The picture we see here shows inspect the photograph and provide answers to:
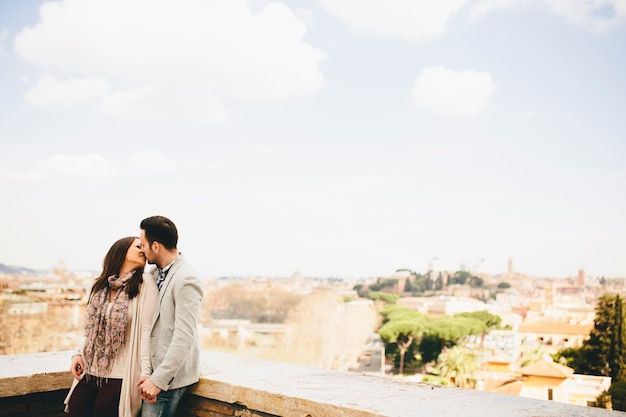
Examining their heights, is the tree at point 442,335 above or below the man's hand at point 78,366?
below

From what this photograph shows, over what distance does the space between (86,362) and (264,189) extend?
284ft

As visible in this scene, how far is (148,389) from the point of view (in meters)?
2.04

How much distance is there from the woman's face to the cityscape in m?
25.5

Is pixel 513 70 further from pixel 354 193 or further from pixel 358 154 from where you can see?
pixel 354 193

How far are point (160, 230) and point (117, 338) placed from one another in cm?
43

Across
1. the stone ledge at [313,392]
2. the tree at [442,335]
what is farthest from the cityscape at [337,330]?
the stone ledge at [313,392]

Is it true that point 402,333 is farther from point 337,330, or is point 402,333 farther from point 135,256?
point 135,256

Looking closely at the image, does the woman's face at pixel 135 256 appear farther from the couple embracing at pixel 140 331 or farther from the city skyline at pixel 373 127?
the city skyline at pixel 373 127

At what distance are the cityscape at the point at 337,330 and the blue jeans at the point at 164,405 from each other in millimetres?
25327

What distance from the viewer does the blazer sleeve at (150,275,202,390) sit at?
79.8 inches

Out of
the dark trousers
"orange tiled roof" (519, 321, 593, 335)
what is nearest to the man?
the dark trousers

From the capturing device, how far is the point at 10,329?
39.5 m

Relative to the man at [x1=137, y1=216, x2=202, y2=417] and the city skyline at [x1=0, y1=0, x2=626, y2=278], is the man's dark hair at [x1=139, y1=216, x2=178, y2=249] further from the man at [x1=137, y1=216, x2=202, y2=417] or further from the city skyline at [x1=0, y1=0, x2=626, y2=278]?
the city skyline at [x1=0, y1=0, x2=626, y2=278]

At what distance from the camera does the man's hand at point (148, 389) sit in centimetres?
204
